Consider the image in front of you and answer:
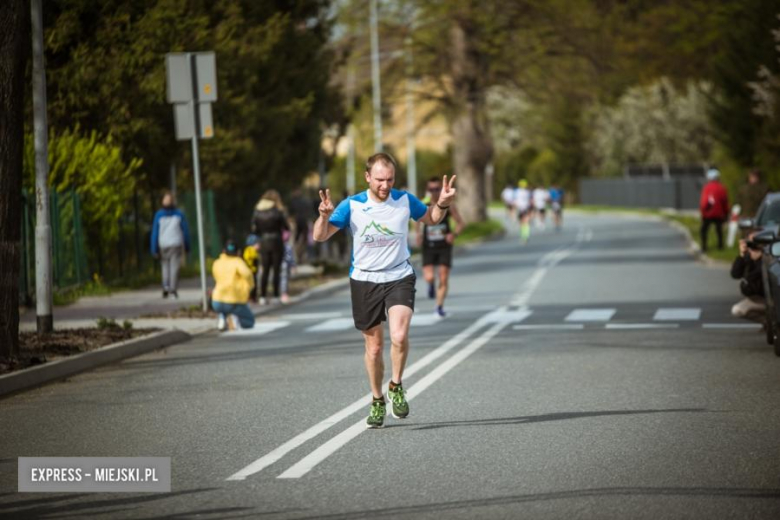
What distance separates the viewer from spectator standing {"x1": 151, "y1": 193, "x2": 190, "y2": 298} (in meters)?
24.3

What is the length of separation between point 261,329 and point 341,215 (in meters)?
9.49

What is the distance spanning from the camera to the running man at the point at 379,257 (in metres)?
9.92

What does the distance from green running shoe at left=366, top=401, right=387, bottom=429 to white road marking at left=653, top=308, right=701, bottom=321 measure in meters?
9.68

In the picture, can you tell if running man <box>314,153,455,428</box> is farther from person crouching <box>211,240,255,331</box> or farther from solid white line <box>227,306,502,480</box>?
person crouching <box>211,240,255,331</box>

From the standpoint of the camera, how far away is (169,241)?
24.5m

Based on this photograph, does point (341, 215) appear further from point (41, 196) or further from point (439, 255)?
point (439, 255)

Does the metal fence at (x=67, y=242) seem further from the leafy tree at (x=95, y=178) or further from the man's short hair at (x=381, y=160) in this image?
the man's short hair at (x=381, y=160)

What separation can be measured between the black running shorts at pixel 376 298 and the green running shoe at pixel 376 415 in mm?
515

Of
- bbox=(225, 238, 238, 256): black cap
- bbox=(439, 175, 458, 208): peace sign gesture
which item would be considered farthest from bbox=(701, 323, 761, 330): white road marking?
bbox=(439, 175, 458, 208): peace sign gesture

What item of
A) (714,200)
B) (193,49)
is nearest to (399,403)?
(193,49)

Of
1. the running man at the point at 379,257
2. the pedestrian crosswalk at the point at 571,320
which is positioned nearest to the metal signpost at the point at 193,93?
the pedestrian crosswalk at the point at 571,320

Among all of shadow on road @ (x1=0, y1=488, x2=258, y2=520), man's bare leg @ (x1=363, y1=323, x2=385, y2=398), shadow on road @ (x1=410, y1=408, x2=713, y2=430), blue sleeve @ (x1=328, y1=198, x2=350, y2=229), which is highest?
blue sleeve @ (x1=328, y1=198, x2=350, y2=229)

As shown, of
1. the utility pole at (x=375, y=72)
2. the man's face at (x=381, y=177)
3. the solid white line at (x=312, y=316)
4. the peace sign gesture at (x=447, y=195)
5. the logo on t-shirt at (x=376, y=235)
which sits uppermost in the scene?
the utility pole at (x=375, y=72)

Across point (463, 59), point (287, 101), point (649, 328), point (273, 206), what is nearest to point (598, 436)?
point (649, 328)
